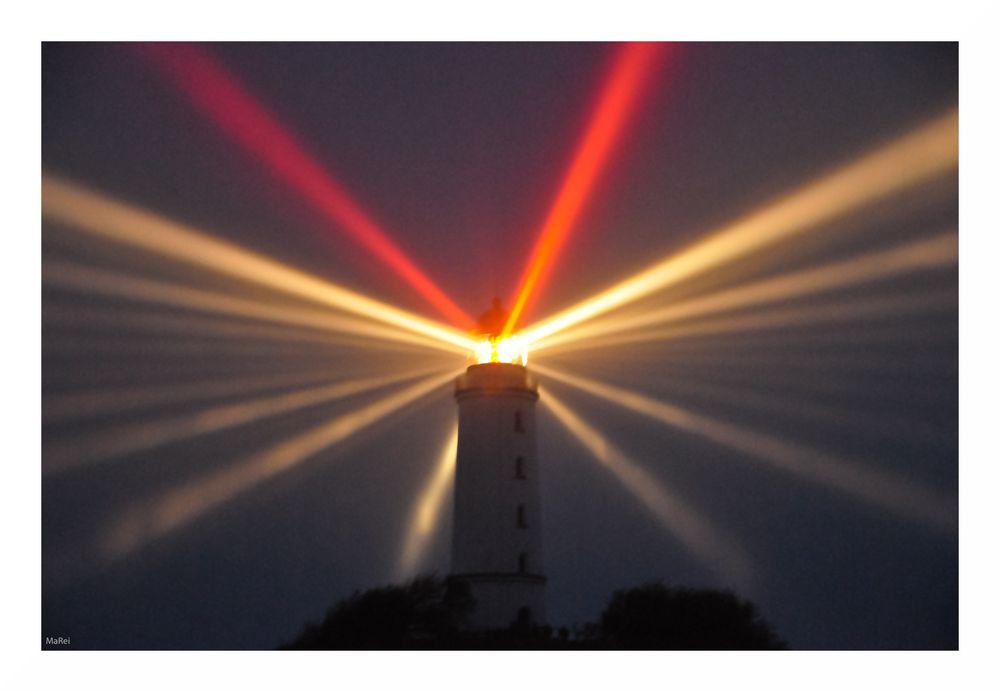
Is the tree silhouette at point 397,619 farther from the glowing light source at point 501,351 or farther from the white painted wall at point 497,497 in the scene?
the glowing light source at point 501,351

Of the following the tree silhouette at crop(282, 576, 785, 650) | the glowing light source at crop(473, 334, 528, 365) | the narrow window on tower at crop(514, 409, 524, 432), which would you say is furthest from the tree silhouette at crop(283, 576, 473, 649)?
the glowing light source at crop(473, 334, 528, 365)

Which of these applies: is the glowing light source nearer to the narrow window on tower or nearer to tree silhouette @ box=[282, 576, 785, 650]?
the narrow window on tower

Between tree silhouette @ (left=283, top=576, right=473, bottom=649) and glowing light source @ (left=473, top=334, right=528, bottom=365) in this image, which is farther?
glowing light source @ (left=473, top=334, right=528, bottom=365)

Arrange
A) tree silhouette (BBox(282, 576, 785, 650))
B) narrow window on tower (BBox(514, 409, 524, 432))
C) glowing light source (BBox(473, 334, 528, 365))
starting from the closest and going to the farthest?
tree silhouette (BBox(282, 576, 785, 650)) < narrow window on tower (BBox(514, 409, 524, 432)) < glowing light source (BBox(473, 334, 528, 365))

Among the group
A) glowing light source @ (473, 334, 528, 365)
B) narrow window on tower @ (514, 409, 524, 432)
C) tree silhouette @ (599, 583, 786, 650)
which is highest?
glowing light source @ (473, 334, 528, 365)

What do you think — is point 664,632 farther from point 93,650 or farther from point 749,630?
point 93,650
